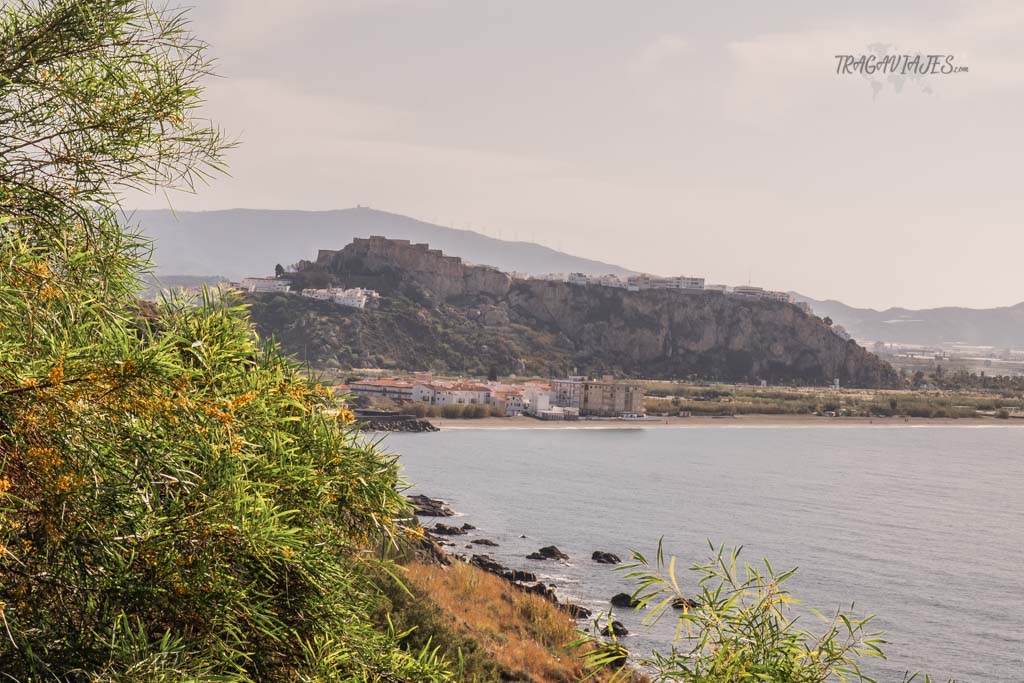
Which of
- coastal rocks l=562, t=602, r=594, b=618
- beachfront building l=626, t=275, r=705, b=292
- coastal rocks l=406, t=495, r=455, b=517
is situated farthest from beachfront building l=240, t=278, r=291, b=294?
coastal rocks l=562, t=602, r=594, b=618

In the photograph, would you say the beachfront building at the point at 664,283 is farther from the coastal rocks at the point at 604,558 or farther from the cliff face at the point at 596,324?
the coastal rocks at the point at 604,558

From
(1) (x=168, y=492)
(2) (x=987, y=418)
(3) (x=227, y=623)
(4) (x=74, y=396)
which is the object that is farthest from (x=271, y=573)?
(2) (x=987, y=418)

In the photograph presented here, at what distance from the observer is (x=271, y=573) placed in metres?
4.43

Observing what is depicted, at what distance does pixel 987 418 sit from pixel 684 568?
95686 mm

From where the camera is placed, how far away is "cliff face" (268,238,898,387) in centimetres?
13688

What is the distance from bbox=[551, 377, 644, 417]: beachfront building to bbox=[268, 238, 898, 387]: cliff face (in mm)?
20616

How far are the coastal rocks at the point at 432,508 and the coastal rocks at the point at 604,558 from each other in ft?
31.1

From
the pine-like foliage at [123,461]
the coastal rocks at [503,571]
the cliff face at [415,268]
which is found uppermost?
the cliff face at [415,268]

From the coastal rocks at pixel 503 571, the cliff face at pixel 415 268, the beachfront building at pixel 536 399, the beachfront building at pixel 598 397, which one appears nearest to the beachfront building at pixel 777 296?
the cliff face at pixel 415 268

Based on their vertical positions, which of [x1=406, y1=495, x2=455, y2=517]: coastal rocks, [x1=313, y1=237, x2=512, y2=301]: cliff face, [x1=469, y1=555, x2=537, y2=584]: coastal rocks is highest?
[x1=313, y1=237, x2=512, y2=301]: cliff face

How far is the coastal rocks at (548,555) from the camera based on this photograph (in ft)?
120

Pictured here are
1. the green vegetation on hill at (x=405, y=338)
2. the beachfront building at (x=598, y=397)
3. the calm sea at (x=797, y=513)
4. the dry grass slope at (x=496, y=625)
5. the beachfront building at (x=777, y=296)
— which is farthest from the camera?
the beachfront building at (x=777, y=296)

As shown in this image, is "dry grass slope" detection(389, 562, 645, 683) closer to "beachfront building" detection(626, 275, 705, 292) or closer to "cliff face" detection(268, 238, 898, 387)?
"cliff face" detection(268, 238, 898, 387)

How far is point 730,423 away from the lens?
100 metres
